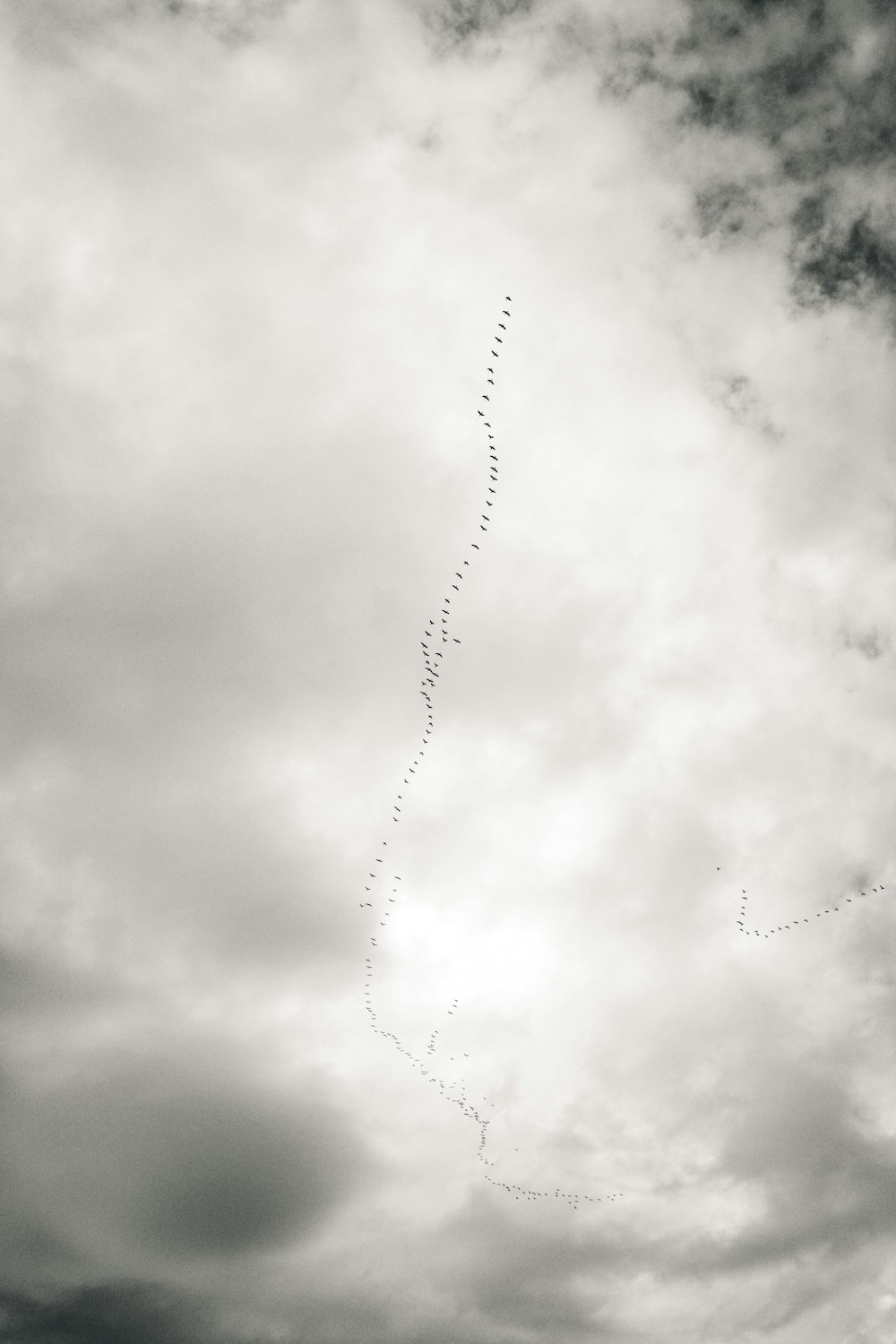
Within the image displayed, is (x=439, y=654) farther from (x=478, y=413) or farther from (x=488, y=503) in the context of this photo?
(x=478, y=413)

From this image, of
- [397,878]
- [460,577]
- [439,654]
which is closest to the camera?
[460,577]

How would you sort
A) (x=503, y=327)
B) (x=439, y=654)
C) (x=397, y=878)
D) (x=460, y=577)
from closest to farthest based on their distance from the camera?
(x=503, y=327), (x=460, y=577), (x=439, y=654), (x=397, y=878)

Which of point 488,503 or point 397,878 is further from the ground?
point 488,503

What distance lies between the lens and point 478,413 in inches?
2768

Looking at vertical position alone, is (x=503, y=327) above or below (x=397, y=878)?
above

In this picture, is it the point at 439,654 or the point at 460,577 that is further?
the point at 439,654

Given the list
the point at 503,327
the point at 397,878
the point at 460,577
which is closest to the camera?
the point at 503,327

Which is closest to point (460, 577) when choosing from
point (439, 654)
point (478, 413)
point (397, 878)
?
Result: point (439, 654)

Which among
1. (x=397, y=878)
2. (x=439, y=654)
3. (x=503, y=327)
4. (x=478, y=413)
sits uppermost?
(x=503, y=327)

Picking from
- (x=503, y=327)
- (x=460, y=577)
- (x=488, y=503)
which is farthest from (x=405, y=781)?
(x=503, y=327)

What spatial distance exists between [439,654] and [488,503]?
19510mm

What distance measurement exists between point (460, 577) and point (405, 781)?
2387cm

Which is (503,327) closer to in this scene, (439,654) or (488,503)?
(488,503)

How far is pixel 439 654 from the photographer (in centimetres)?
8650
